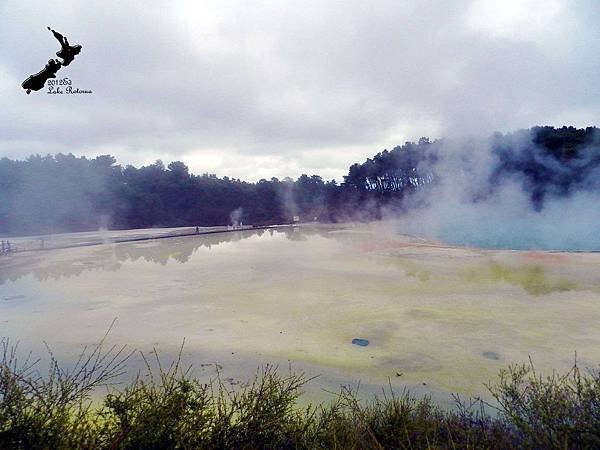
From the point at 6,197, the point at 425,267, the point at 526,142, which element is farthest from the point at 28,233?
the point at 526,142

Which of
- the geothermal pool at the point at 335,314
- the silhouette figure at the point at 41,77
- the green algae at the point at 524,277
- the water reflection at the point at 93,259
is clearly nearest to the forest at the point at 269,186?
the water reflection at the point at 93,259

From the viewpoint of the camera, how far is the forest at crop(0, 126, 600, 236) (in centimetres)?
2508

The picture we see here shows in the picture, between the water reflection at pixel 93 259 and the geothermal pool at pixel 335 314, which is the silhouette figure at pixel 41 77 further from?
the water reflection at pixel 93 259

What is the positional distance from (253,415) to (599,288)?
8750mm

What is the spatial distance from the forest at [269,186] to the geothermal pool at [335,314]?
52.2ft

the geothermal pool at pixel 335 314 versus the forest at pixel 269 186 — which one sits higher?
the forest at pixel 269 186

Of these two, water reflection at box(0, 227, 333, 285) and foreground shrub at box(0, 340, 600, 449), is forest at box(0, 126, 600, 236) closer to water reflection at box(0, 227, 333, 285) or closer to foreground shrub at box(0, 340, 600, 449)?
water reflection at box(0, 227, 333, 285)

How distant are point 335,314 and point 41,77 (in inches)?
247

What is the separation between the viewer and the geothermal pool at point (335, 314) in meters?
4.77

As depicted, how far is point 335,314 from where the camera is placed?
22.2 feet

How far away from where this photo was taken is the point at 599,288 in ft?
26.3

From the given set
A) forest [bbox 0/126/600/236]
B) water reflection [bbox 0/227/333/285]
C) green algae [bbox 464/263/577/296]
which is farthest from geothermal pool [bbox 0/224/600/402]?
forest [bbox 0/126/600/236]

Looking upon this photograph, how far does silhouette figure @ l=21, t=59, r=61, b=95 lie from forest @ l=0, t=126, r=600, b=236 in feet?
76.4

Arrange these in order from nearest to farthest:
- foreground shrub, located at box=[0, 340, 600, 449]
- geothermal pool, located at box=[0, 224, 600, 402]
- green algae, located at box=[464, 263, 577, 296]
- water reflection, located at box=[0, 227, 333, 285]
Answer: foreground shrub, located at box=[0, 340, 600, 449]
geothermal pool, located at box=[0, 224, 600, 402]
green algae, located at box=[464, 263, 577, 296]
water reflection, located at box=[0, 227, 333, 285]
